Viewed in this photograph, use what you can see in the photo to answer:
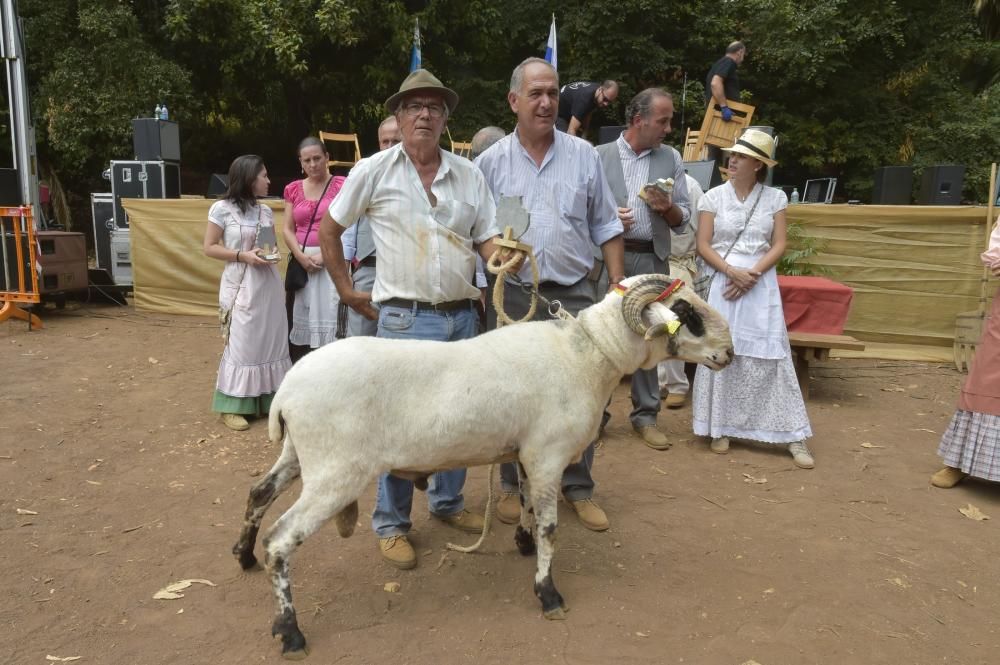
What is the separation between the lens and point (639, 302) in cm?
322

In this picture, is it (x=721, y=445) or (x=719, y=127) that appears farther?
(x=719, y=127)

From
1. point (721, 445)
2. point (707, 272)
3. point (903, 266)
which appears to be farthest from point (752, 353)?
point (903, 266)

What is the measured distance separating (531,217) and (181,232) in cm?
842

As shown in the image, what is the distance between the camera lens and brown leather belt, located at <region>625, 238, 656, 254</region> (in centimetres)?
536

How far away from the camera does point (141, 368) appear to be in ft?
25.8

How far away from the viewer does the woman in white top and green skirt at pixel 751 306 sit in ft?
17.5

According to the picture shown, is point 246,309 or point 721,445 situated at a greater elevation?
point 246,309

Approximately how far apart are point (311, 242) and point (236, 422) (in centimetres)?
166

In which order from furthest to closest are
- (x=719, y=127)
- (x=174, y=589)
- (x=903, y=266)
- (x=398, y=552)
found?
(x=719, y=127) < (x=903, y=266) < (x=398, y=552) < (x=174, y=589)

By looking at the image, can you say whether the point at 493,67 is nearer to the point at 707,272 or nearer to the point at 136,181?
the point at 136,181

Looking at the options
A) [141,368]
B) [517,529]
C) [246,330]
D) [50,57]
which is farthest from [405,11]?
[517,529]

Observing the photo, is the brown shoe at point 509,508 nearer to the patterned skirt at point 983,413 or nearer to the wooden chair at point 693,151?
the patterned skirt at point 983,413

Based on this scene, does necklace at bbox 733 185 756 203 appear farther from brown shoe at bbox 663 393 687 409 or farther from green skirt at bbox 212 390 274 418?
green skirt at bbox 212 390 274 418

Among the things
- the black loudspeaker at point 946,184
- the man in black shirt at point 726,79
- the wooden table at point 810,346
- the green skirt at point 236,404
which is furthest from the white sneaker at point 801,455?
the black loudspeaker at point 946,184
